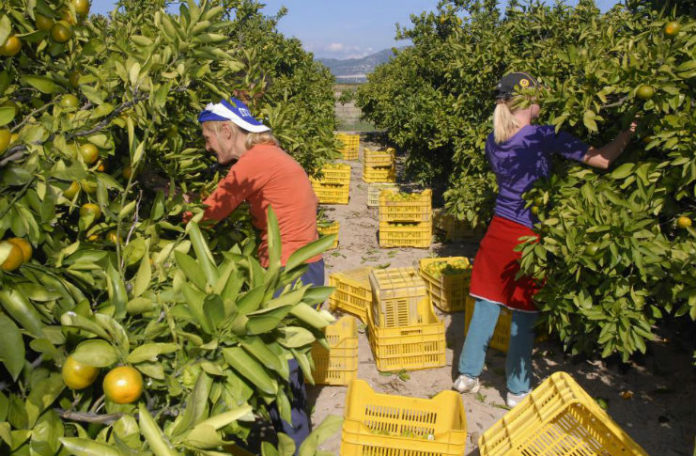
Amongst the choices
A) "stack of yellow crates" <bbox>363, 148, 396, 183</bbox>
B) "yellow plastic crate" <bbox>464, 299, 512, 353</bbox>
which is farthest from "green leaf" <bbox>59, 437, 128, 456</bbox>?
"stack of yellow crates" <bbox>363, 148, 396, 183</bbox>

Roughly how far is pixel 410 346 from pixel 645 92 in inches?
108

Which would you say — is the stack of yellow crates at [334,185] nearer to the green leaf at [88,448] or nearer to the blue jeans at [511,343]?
the blue jeans at [511,343]

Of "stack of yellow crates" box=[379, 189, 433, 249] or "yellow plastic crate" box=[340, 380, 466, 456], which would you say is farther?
"stack of yellow crates" box=[379, 189, 433, 249]

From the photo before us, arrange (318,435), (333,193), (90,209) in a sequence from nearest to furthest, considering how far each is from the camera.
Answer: (318,435) < (90,209) < (333,193)

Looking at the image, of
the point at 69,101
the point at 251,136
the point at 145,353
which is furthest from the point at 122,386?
the point at 251,136

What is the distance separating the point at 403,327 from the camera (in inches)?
165

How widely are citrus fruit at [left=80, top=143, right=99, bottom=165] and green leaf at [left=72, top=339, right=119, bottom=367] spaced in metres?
0.63

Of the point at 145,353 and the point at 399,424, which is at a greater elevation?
the point at 145,353

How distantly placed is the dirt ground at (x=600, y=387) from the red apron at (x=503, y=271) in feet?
3.07

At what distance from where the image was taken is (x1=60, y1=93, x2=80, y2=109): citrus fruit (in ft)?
5.17

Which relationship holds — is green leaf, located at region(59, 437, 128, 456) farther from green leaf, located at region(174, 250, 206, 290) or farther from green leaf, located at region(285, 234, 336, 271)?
green leaf, located at region(285, 234, 336, 271)

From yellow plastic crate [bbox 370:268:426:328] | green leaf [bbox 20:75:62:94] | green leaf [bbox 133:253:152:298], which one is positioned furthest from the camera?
yellow plastic crate [bbox 370:268:426:328]

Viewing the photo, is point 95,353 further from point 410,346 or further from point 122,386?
point 410,346

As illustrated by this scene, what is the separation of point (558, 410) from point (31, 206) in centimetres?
255
